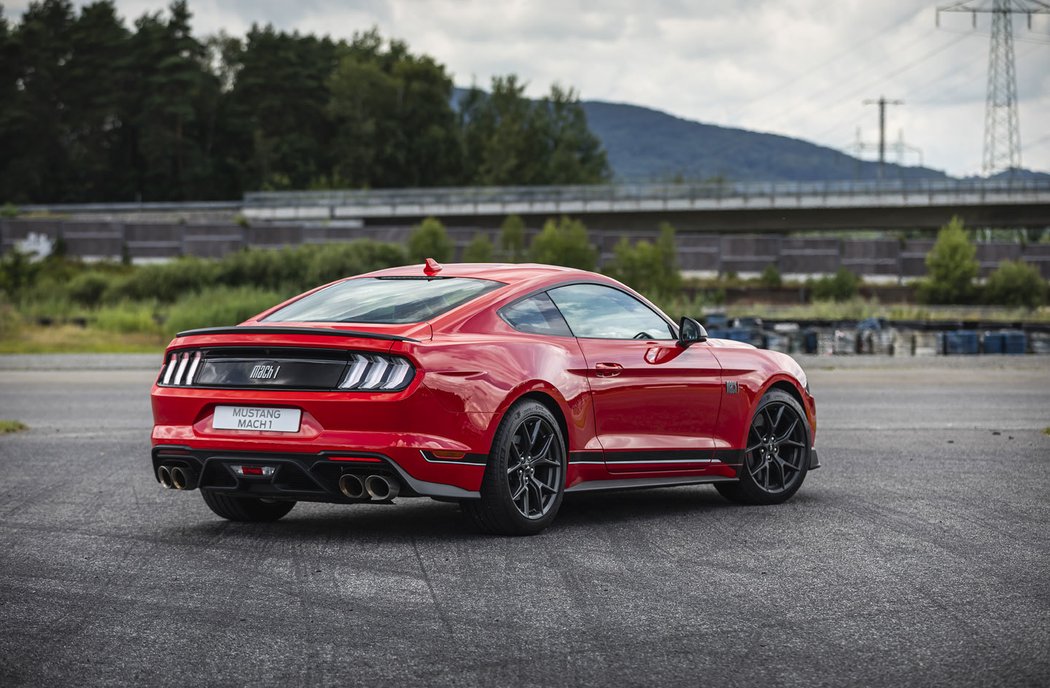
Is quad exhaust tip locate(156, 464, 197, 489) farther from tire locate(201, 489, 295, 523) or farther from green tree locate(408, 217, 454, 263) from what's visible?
green tree locate(408, 217, 454, 263)

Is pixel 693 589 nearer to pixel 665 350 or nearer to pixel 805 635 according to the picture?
pixel 805 635

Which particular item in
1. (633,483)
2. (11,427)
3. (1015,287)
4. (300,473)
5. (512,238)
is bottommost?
(1015,287)

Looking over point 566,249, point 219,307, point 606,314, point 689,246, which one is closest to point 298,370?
point 606,314

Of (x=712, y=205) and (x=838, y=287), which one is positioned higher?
(x=712, y=205)

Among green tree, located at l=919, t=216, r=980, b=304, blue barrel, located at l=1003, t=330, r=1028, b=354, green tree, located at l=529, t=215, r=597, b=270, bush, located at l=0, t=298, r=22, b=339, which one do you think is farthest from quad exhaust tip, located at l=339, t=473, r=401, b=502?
green tree, located at l=919, t=216, r=980, b=304

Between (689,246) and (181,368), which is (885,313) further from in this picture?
(181,368)

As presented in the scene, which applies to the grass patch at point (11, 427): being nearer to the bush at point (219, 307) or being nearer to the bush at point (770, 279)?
the bush at point (219, 307)

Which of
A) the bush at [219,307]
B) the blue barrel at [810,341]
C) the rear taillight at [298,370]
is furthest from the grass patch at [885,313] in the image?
the rear taillight at [298,370]

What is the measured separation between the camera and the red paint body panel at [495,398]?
697cm

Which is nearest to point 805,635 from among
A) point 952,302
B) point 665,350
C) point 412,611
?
point 412,611

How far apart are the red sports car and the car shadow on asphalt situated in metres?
0.20

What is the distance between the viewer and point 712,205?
99.4m

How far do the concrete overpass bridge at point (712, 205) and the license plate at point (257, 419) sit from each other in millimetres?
90898

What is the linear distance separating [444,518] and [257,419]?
1.59 m
